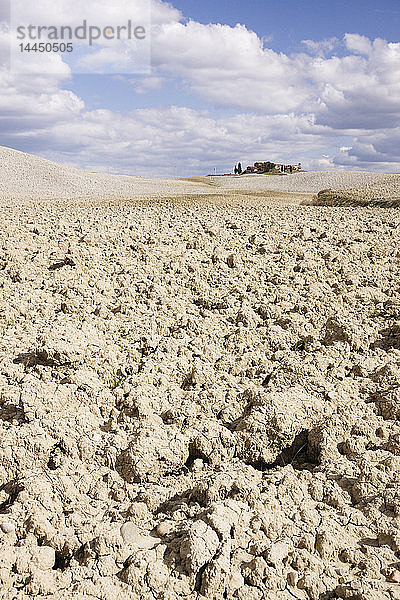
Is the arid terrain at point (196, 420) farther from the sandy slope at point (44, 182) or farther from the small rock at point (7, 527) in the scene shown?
the sandy slope at point (44, 182)

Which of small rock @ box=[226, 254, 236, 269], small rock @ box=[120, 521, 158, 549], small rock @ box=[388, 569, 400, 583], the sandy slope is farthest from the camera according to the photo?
the sandy slope

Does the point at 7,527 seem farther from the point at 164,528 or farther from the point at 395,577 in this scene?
the point at 395,577

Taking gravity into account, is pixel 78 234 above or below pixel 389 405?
above

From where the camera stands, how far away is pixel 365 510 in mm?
2371

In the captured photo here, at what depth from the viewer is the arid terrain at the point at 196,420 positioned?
2057 millimetres

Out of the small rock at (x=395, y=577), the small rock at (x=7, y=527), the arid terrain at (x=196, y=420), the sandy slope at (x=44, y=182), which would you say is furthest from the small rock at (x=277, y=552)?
the sandy slope at (x=44, y=182)

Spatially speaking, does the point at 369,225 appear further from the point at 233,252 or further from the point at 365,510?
the point at 365,510

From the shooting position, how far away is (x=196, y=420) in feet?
10.2

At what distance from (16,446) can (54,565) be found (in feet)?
2.56

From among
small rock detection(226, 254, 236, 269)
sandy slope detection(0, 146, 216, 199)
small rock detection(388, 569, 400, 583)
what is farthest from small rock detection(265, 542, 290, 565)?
sandy slope detection(0, 146, 216, 199)

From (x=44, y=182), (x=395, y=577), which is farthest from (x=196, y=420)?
(x=44, y=182)

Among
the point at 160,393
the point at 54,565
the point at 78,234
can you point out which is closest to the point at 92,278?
the point at 78,234

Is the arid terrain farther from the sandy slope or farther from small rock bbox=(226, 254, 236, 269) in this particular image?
the sandy slope

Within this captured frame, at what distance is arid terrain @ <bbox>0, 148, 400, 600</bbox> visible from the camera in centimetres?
206
